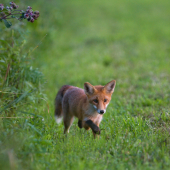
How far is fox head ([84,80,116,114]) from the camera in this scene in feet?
15.0

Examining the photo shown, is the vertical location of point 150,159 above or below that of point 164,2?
below

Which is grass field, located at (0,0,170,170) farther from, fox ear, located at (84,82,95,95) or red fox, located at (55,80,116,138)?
fox ear, located at (84,82,95,95)

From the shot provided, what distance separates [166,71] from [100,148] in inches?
261

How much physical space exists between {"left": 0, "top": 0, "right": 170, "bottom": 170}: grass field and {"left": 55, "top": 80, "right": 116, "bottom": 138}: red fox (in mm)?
233

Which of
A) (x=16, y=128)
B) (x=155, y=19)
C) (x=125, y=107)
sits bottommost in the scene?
(x=125, y=107)

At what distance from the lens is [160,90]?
24.4 ft

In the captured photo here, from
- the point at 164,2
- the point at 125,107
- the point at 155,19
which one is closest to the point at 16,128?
the point at 125,107

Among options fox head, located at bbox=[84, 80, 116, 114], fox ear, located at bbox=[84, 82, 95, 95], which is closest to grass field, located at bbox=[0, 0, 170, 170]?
fox head, located at bbox=[84, 80, 116, 114]

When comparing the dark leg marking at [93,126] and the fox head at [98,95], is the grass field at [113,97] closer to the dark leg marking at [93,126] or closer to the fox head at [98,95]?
the dark leg marking at [93,126]

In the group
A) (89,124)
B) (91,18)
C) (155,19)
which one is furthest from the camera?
(91,18)

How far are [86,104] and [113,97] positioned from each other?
109 inches

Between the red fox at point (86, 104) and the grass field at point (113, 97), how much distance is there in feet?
0.77

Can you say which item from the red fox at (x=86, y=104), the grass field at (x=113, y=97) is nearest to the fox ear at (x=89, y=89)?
the red fox at (x=86, y=104)

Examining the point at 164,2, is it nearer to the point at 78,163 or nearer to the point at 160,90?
the point at 160,90
